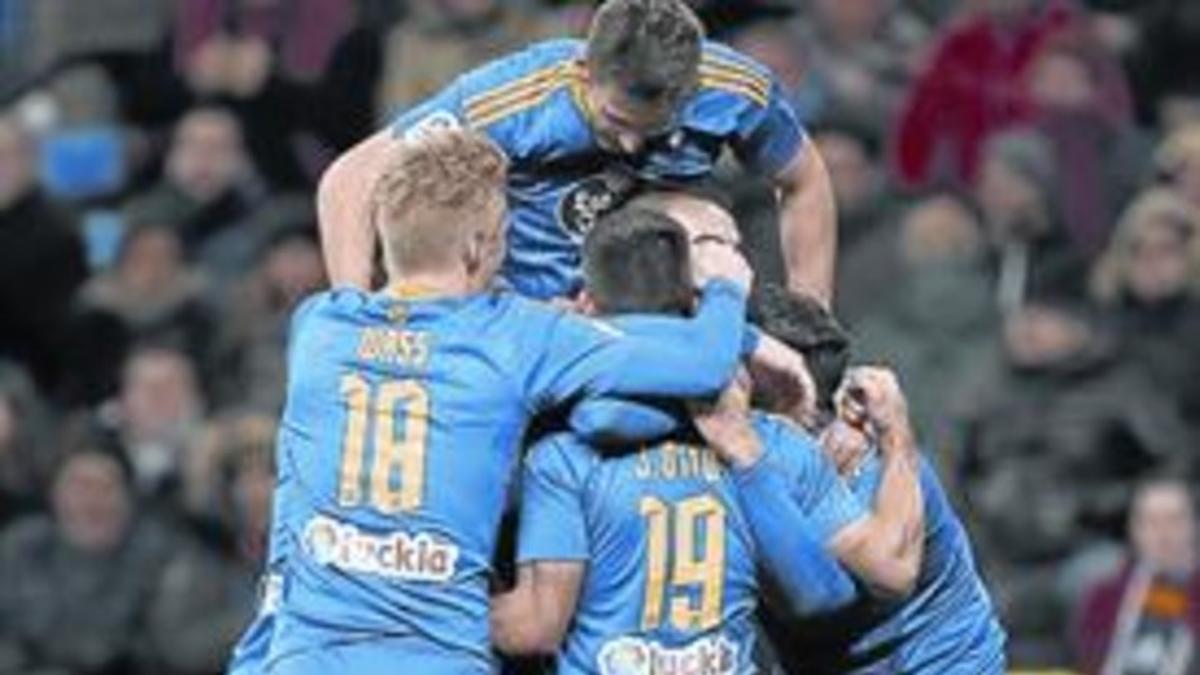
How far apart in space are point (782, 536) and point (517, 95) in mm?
1242

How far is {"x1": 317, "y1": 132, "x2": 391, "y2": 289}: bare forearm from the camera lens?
10688 mm

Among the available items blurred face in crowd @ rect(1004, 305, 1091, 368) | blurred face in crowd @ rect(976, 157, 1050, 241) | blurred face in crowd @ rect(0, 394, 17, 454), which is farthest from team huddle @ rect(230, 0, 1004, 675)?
blurred face in crowd @ rect(0, 394, 17, 454)

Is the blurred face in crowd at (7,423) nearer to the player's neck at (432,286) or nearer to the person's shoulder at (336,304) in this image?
the person's shoulder at (336,304)

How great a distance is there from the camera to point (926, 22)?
1789 cm

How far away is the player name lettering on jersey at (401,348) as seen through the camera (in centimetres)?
995

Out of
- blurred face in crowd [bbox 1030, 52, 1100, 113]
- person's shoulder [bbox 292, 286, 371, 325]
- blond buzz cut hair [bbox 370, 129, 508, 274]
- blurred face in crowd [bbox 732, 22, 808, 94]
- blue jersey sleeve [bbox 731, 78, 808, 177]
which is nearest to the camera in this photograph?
blond buzz cut hair [bbox 370, 129, 508, 274]

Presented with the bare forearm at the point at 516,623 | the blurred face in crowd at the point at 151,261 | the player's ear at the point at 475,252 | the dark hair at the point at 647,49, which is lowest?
the blurred face in crowd at the point at 151,261

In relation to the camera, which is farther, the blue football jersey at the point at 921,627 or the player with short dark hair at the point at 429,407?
the blue football jersey at the point at 921,627

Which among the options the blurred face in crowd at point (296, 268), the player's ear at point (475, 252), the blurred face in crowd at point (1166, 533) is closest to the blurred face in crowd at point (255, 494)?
the blurred face in crowd at point (296, 268)

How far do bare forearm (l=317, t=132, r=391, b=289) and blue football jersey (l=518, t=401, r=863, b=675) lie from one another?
0.86m

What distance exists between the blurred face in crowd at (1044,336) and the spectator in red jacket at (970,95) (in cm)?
111

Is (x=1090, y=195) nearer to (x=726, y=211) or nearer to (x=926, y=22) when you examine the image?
(x=926, y=22)

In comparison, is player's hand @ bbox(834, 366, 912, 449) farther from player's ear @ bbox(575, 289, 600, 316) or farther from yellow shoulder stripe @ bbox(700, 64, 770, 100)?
yellow shoulder stripe @ bbox(700, 64, 770, 100)

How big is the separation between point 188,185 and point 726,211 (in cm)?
698
